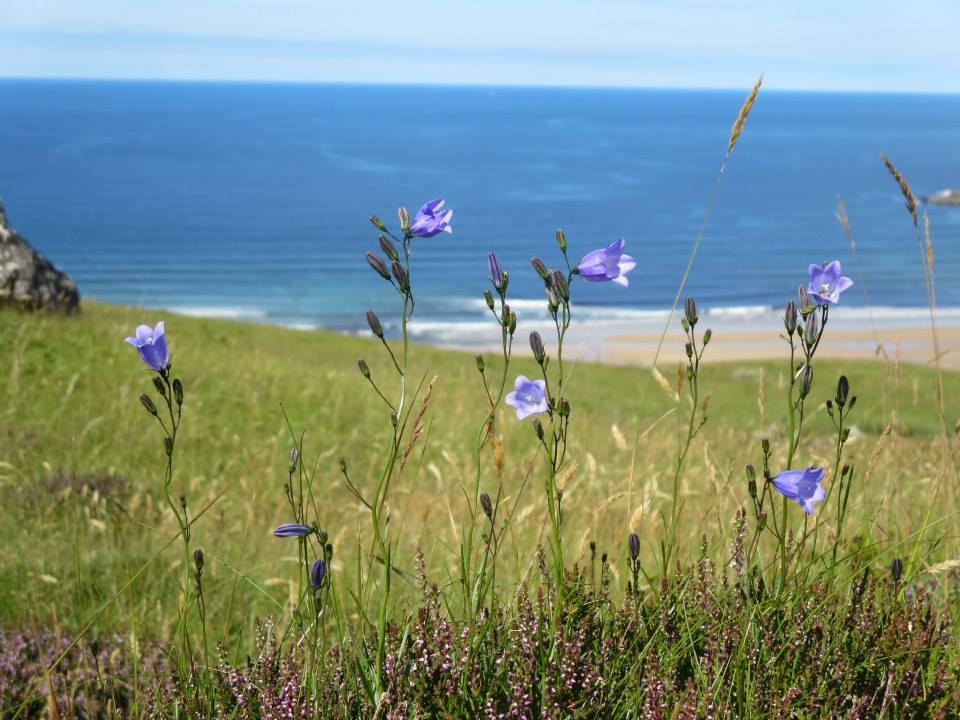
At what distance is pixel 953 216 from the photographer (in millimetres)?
92250

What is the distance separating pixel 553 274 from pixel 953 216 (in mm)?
103628

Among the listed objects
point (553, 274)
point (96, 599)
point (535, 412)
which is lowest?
point (96, 599)

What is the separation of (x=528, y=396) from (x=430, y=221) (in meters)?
0.46

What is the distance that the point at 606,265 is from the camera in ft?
6.77

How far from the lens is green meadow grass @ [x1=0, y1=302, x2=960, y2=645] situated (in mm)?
3307

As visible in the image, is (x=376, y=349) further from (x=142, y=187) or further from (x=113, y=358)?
(x=142, y=187)

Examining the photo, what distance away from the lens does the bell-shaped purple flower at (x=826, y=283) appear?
79.6 inches

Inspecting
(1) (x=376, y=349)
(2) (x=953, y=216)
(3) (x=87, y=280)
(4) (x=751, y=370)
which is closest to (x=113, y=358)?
(1) (x=376, y=349)

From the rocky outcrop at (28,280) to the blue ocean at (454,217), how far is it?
625 inches

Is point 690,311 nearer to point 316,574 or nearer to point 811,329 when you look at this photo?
point 811,329

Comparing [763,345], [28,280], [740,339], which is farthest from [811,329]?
[740,339]

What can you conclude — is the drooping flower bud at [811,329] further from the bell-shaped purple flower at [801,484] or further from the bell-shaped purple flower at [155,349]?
the bell-shaped purple flower at [155,349]

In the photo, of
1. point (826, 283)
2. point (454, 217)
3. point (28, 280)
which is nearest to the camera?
point (826, 283)

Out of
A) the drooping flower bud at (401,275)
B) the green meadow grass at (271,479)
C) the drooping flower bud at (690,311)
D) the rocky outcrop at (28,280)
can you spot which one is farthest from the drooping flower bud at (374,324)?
the rocky outcrop at (28,280)
